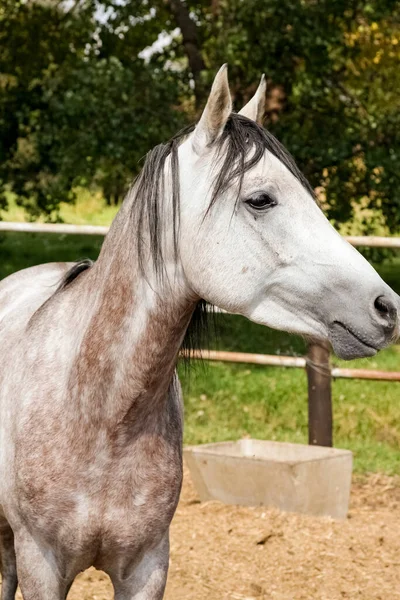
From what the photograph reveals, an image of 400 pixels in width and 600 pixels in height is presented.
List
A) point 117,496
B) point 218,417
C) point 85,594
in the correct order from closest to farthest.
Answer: point 117,496 < point 85,594 < point 218,417

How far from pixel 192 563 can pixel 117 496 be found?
6.17 ft

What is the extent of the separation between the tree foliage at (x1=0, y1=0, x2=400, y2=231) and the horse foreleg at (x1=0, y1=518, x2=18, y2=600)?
540 centimetres

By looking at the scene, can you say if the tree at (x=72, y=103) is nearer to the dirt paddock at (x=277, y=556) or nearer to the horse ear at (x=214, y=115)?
the dirt paddock at (x=277, y=556)

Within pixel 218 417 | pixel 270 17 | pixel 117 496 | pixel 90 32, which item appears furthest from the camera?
pixel 90 32

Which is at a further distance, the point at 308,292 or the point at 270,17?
the point at 270,17

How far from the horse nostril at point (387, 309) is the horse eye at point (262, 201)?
37 cm

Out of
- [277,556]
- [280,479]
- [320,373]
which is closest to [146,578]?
[277,556]

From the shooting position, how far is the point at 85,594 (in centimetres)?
402

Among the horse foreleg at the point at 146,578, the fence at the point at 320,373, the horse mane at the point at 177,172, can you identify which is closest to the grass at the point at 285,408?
the fence at the point at 320,373

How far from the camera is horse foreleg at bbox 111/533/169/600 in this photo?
275cm

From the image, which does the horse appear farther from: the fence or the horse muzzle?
the fence

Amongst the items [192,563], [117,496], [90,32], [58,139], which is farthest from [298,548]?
[90,32]

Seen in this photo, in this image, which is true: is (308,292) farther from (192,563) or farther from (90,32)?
(90,32)

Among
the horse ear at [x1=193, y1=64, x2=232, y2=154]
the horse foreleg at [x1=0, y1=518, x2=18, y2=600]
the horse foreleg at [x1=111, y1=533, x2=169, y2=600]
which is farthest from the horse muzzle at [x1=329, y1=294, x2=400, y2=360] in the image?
the horse foreleg at [x1=0, y1=518, x2=18, y2=600]
